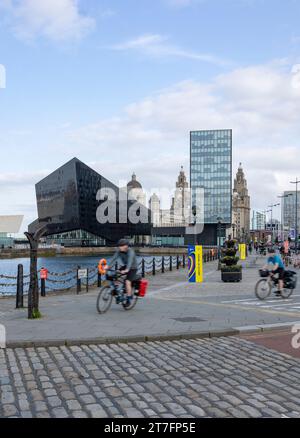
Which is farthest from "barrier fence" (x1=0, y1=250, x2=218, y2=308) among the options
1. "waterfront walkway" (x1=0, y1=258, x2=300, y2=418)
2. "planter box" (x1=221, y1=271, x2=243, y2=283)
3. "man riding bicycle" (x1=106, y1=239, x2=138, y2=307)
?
"planter box" (x1=221, y1=271, x2=243, y2=283)

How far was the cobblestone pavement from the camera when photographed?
4.90m

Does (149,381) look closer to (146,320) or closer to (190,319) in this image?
(146,320)

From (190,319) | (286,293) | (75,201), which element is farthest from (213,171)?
(190,319)

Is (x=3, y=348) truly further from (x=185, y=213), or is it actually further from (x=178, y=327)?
(x=185, y=213)

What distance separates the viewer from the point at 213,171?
401 ft

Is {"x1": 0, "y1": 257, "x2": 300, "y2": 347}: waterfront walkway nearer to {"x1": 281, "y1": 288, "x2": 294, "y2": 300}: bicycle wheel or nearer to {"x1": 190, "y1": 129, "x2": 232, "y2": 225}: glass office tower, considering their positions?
{"x1": 281, "y1": 288, "x2": 294, "y2": 300}: bicycle wheel

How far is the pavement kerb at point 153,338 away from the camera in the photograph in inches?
316

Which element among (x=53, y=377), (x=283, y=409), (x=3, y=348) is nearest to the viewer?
(x=283, y=409)

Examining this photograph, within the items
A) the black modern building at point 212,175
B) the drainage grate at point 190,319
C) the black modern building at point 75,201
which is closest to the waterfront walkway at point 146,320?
the drainage grate at point 190,319

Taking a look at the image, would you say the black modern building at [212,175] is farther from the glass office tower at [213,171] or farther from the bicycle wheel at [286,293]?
the bicycle wheel at [286,293]

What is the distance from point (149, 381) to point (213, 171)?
119m
